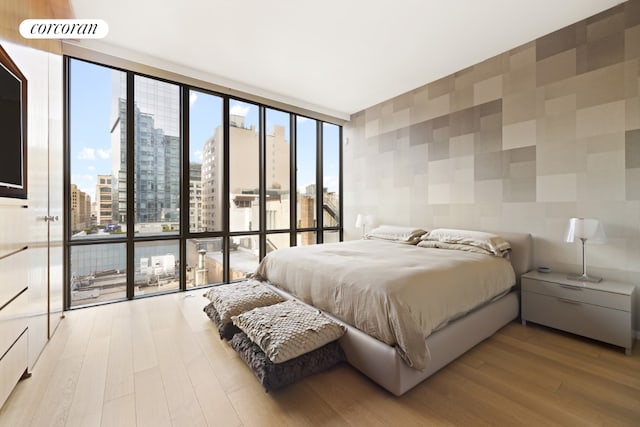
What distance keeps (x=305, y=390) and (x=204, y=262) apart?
2685mm

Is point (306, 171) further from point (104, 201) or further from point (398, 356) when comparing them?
point (398, 356)

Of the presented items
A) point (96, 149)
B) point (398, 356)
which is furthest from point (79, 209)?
point (398, 356)

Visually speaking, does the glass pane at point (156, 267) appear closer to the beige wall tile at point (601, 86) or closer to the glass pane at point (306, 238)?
the glass pane at point (306, 238)

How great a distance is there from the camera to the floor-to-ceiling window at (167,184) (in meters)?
3.04

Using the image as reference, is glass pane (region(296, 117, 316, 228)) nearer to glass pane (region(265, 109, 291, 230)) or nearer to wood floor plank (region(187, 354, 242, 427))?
glass pane (region(265, 109, 291, 230))

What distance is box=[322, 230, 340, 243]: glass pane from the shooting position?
5.24 m

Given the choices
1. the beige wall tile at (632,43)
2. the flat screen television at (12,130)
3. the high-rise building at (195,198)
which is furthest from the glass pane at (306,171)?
the beige wall tile at (632,43)

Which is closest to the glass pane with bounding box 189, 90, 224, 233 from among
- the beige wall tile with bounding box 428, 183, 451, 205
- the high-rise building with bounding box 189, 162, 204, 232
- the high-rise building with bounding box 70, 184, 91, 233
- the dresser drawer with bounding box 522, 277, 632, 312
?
the high-rise building with bounding box 189, 162, 204, 232

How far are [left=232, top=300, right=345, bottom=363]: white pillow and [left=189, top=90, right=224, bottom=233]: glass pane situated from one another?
2.05 m

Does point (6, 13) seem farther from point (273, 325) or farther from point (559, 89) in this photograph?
point (559, 89)

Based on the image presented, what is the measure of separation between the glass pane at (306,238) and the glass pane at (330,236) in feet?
0.82

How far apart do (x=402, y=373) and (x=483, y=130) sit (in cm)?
307

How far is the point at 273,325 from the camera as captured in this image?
1.86 m

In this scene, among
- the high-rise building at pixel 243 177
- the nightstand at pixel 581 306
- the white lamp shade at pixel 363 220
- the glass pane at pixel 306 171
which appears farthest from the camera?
the glass pane at pixel 306 171
